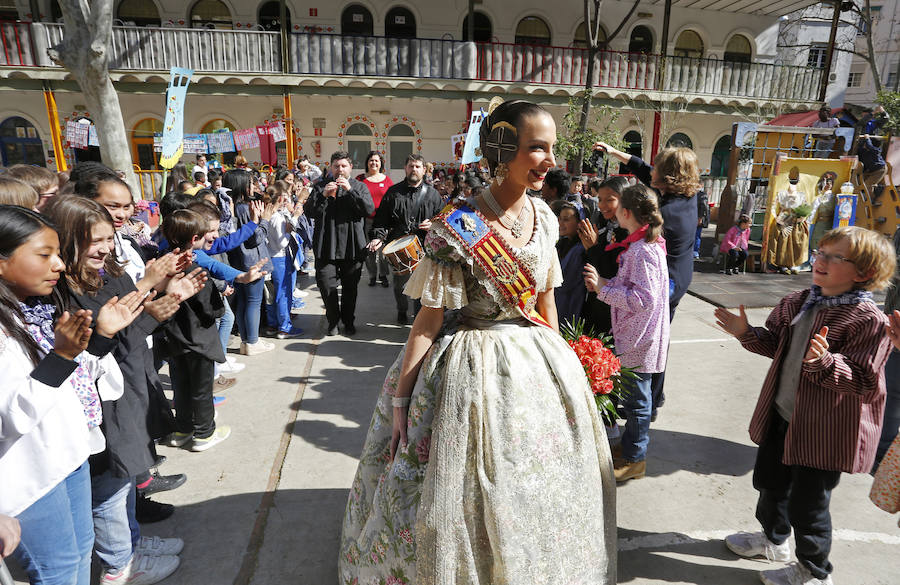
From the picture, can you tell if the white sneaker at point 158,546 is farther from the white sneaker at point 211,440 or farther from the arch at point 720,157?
the arch at point 720,157

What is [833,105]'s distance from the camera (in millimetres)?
26109

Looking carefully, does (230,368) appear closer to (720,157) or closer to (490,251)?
(490,251)

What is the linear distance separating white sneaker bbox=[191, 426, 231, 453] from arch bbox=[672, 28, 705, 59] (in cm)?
1886

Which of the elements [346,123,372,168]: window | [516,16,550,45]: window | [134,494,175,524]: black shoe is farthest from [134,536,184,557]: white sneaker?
[516,16,550,45]: window

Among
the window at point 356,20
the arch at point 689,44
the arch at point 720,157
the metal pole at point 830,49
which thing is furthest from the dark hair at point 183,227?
the arch at point 720,157

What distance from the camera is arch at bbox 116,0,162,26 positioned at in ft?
50.2

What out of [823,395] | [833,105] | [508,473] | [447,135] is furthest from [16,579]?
[833,105]

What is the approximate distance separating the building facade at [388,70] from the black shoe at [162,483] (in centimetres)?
1287

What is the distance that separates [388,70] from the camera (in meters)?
14.6

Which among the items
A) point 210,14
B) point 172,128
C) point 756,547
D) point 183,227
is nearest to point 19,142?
point 210,14

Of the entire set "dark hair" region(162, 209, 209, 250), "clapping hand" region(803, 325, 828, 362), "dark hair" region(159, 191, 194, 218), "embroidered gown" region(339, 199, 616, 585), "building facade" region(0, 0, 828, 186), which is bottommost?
"embroidered gown" region(339, 199, 616, 585)

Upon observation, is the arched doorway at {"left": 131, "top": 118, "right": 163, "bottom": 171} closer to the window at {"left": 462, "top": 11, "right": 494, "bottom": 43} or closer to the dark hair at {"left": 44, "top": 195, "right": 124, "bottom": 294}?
the window at {"left": 462, "top": 11, "right": 494, "bottom": 43}

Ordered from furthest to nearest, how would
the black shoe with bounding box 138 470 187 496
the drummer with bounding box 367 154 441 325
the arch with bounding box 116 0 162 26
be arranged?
the arch with bounding box 116 0 162 26 → the drummer with bounding box 367 154 441 325 → the black shoe with bounding box 138 470 187 496

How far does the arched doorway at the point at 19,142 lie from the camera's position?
50.5ft
